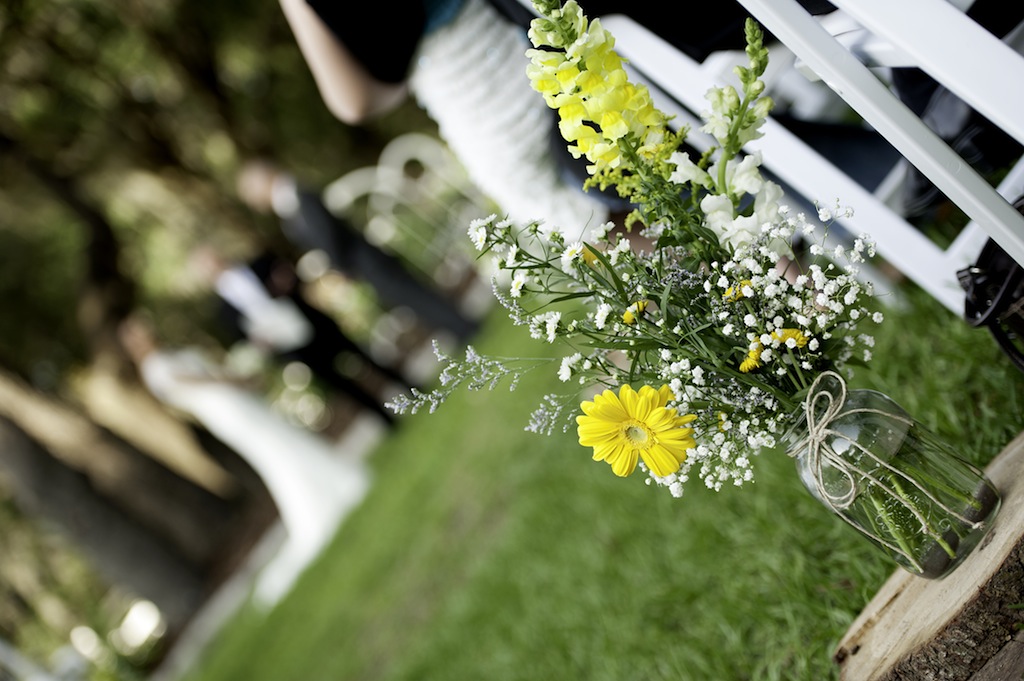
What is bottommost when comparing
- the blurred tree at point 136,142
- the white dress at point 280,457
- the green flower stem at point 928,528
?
the green flower stem at point 928,528

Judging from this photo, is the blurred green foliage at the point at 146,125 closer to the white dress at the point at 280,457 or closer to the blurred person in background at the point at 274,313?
the white dress at the point at 280,457

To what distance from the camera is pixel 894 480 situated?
52.9 inches

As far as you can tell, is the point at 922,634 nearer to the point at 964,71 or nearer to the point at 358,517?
the point at 964,71

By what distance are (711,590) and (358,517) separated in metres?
4.50

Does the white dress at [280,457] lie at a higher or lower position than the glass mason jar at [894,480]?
higher

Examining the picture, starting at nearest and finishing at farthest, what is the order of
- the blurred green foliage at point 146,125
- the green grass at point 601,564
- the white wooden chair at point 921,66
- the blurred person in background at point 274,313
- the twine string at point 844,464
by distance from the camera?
the white wooden chair at point 921,66 < the twine string at point 844,464 < the green grass at point 601,564 < the blurred person in background at point 274,313 < the blurred green foliage at point 146,125

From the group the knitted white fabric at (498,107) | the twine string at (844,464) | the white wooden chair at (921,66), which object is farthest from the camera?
the knitted white fabric at (498,107)

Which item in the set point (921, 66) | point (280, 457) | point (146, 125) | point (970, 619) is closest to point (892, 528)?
point (970, 619)

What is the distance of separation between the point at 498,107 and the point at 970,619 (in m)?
1.58

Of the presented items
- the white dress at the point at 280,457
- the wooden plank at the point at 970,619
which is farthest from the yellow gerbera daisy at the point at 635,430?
the white dress at the point at 280,457

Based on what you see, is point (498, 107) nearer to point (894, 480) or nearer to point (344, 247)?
point (894, 480)

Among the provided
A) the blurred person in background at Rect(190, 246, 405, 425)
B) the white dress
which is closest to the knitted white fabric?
the blurred person in background at Rect(190, 246, 405, 425)

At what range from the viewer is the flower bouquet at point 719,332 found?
4.29 ft

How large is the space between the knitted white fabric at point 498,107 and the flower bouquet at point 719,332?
2.66ft
